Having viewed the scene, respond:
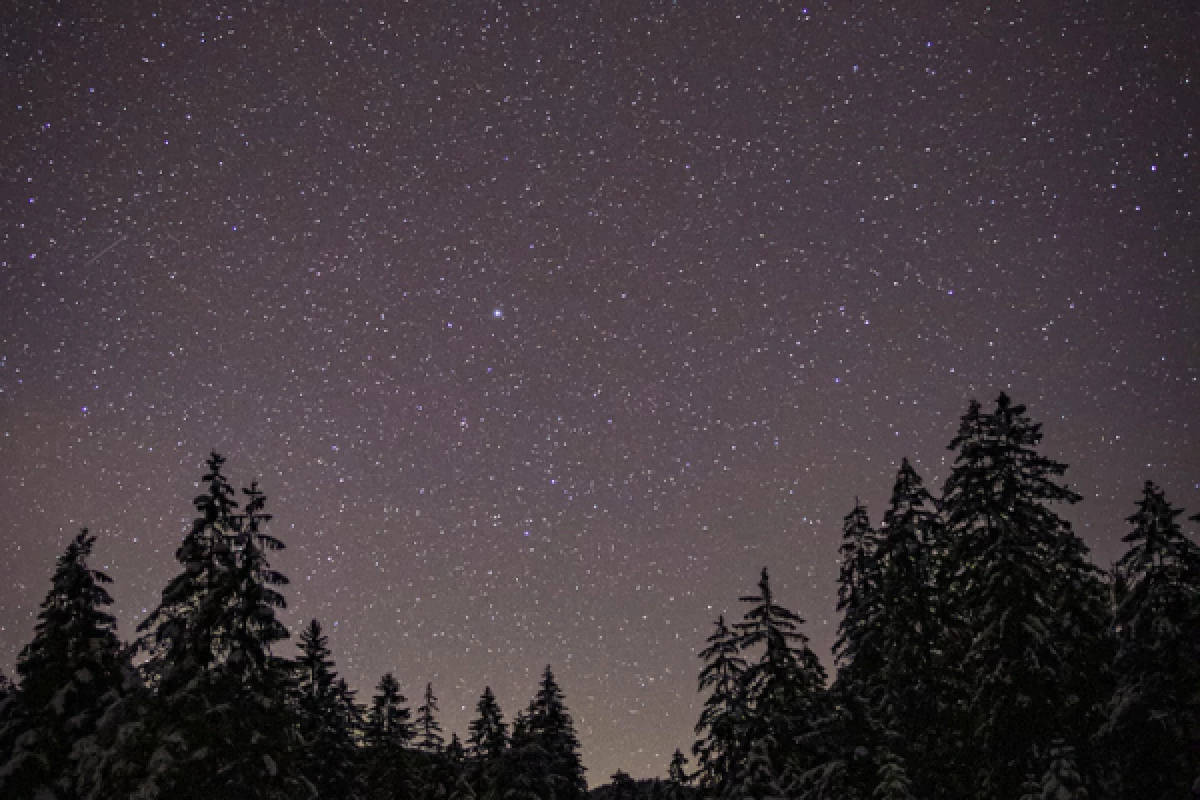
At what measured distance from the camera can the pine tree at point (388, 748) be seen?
50.6 m

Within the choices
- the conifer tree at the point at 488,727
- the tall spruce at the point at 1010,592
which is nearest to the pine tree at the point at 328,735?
the conifer tree at the point at 488,727

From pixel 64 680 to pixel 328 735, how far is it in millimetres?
19159

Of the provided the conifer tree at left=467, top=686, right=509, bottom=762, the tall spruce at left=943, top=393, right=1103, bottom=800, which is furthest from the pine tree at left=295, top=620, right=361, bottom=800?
the tall spruce at left=943, top=393, right=1103, bottom=800

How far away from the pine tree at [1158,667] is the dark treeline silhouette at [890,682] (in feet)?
0.17

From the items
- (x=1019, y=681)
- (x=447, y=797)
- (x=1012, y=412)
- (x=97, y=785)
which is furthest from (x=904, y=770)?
(x=447, y=797)

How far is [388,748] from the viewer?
51906 millimetres

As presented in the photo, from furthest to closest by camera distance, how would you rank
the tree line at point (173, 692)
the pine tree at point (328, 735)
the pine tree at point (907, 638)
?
the pine tree at point (328, 735) < the pine tree at point (907, 638) < the tree line at point (173, 692)

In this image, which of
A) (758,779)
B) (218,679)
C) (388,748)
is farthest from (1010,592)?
(388,748)

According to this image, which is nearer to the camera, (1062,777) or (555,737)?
(1062,777)

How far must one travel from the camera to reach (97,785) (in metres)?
21.9

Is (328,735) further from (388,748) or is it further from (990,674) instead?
(990,674)

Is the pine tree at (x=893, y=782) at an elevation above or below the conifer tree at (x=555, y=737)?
below

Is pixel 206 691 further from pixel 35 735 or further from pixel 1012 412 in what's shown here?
pixel 1012 412

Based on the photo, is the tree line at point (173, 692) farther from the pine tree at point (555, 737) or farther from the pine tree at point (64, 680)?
the pine tree at point (555, 737)
